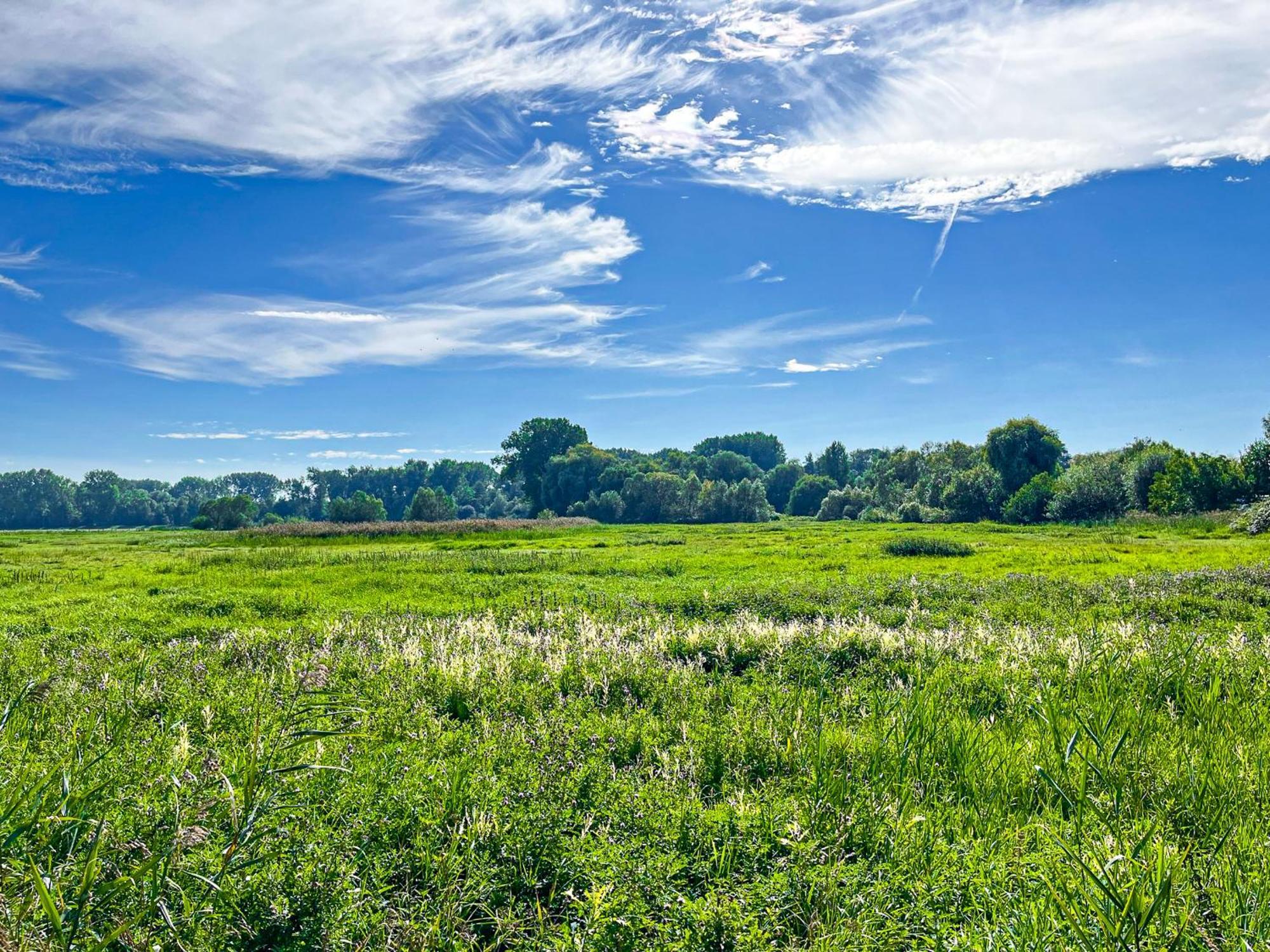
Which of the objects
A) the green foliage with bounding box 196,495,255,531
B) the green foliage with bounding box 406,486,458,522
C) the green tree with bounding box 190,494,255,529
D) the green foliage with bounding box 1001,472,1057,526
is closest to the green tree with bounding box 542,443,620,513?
the green foliage with bounding box 406,486,458,522

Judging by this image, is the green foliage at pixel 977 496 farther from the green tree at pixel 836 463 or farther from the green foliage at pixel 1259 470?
the green tree at pixel 836 463

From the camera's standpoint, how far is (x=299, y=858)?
3871 mm

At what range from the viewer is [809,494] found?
13875 cm

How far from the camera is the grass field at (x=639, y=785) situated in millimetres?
3330

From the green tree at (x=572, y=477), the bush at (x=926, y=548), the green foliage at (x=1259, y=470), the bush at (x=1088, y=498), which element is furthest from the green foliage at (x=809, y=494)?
the bush at (x=926, y=548)

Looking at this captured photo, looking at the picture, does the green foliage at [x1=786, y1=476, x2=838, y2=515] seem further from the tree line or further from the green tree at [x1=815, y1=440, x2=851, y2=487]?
the green tree at [x1=815, y1=440, x2=851, y2=487]

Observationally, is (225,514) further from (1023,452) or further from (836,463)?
(836,463)

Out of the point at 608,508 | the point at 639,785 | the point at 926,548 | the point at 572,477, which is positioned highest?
the point at 572,477

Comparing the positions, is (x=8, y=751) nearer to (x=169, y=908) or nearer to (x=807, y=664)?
(x=169, y=908)

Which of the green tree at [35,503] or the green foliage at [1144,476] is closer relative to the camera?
the green foliage at [1144,476]

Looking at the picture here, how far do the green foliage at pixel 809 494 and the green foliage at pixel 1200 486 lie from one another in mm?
72780

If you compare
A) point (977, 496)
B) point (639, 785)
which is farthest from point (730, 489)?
point (639, 785)

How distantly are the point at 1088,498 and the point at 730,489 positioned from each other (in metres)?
55.3

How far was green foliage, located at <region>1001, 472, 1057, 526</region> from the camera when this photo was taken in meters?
76.2
